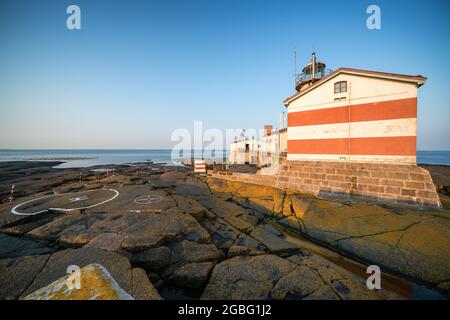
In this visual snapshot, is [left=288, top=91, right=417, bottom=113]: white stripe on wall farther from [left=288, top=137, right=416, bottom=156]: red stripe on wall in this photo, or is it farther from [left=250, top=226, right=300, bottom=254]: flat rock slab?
[left=250, top=226, right=300, bottom=254]: flat rock slab

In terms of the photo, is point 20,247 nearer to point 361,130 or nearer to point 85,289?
point 85,289

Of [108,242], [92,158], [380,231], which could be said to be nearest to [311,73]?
[380,231]

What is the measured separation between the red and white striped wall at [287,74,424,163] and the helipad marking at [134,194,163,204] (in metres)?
9.96

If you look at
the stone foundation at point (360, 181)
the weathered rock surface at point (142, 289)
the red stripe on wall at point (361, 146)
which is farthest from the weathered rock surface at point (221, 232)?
the red stripe on wall at point (361, 146)

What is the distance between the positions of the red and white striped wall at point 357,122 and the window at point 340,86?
0.61 ft

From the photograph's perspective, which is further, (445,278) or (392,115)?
(392,115)

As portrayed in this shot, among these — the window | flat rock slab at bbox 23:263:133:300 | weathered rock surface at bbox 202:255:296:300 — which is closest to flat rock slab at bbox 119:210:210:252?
flat rock slab at bbox 23:263:133:300

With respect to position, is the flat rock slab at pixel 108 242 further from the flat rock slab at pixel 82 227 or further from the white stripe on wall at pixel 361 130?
the white stripe on wall at pixel 361 130

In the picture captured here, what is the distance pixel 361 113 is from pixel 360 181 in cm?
420

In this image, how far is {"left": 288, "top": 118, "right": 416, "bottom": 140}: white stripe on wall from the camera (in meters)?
8.85

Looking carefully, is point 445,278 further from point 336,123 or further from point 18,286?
point 18,286

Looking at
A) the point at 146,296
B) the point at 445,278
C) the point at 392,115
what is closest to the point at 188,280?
the point at 146,296
